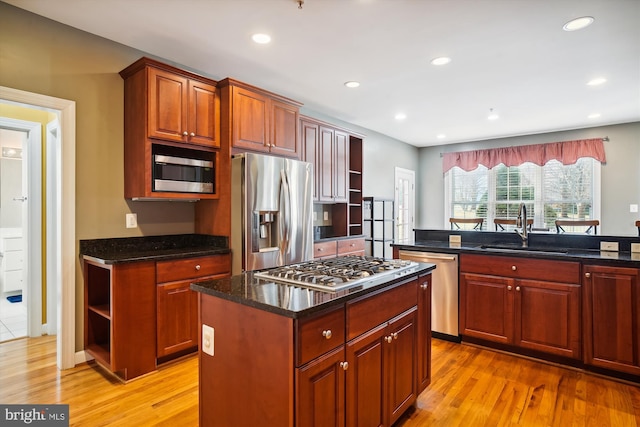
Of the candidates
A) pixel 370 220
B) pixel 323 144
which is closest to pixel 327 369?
pixel 323 144

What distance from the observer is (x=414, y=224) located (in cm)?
754

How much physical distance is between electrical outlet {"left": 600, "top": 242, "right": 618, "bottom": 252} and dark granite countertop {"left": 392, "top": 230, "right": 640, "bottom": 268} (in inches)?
1.1

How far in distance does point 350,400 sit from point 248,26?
8.43ft

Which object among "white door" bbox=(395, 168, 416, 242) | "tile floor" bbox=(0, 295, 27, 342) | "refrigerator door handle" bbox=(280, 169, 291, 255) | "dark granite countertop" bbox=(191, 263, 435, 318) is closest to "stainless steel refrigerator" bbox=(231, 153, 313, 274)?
"refrigerator door handle" bbox=(280, 169, 291, 255)

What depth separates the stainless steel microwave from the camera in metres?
2.85

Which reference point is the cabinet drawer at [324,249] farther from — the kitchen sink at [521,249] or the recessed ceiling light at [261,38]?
the recessed ceiling light at [261,38]

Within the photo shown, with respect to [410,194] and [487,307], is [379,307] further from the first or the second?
[410,194]

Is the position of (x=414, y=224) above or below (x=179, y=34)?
below

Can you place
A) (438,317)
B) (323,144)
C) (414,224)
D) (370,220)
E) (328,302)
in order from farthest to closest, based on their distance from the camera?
(414,224)
(370,220)
(323,144)
(438,317)
(328,302)

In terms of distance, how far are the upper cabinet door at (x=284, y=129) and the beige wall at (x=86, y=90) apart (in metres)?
1.30

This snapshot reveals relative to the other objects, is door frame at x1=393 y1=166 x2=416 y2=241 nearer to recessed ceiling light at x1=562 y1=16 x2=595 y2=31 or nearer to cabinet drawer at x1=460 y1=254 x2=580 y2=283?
cabinet drawer at x1=460 y1=254 x2=580 y2=283

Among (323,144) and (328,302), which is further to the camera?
(323,144)

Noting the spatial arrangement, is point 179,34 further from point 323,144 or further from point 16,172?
point 16,172

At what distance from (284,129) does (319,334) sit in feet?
9.02
